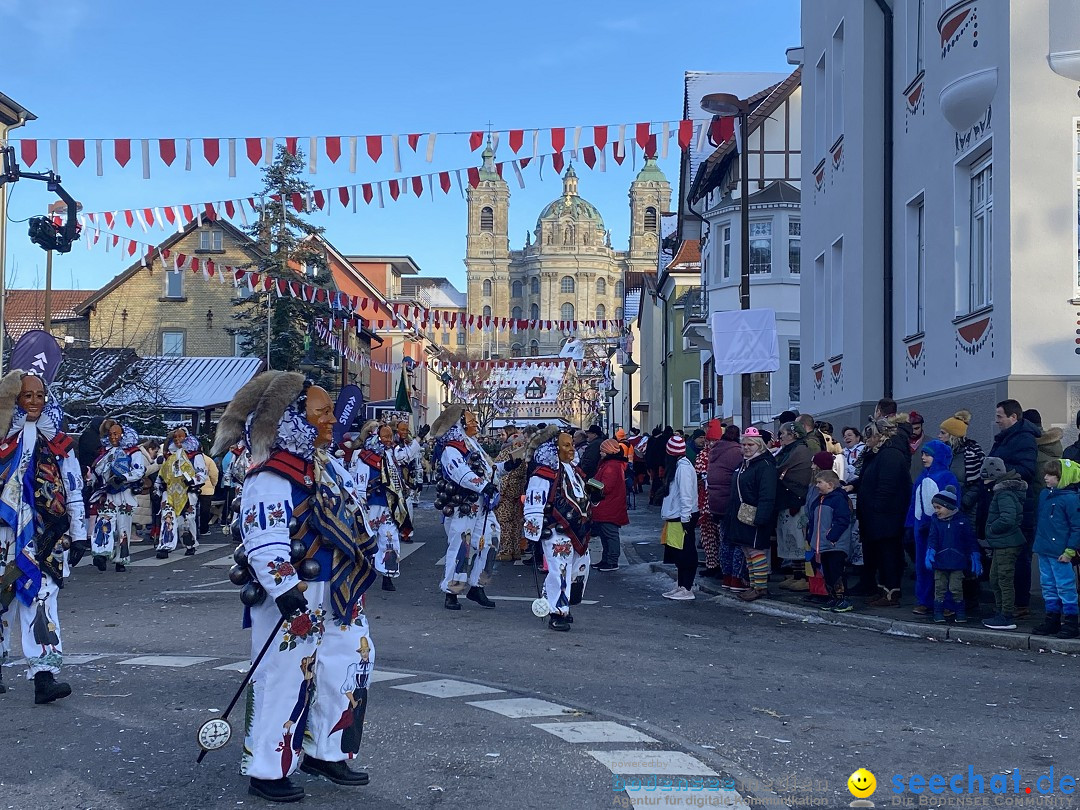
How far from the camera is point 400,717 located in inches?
266

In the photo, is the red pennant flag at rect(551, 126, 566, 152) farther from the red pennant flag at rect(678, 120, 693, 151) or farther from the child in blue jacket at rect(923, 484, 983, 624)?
the child in blue jacket at rect(923, 484, 983, 624)

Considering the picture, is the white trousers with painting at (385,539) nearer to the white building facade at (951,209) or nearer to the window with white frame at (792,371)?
the white building facade at (951,209)

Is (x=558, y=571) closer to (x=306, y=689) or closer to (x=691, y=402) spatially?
(x=306, y=689)

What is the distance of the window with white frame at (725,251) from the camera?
33750 mm

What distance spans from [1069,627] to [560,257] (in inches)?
6470

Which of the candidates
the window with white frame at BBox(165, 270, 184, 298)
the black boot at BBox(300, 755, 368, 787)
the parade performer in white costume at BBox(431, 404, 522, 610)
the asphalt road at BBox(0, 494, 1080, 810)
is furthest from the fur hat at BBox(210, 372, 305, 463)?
the window with white frame at BBox(165, 270, 184, 298)

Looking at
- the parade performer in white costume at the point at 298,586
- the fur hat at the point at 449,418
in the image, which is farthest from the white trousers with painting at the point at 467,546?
the parade performer in white costume at the point at 298,586

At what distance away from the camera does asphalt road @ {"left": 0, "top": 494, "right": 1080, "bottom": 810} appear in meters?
5.42

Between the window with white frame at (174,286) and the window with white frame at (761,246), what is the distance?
106 ft

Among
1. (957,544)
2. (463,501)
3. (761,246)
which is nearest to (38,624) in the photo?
(463,501)

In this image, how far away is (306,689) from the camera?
203 inches

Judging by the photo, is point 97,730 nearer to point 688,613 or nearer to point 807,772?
point 807,772

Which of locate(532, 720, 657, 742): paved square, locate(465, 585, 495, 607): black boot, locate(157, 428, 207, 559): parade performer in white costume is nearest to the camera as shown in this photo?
locate(532, 720, 657, 742): paved square

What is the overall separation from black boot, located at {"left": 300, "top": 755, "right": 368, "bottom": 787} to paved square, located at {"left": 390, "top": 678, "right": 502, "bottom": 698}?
2.01 meters
